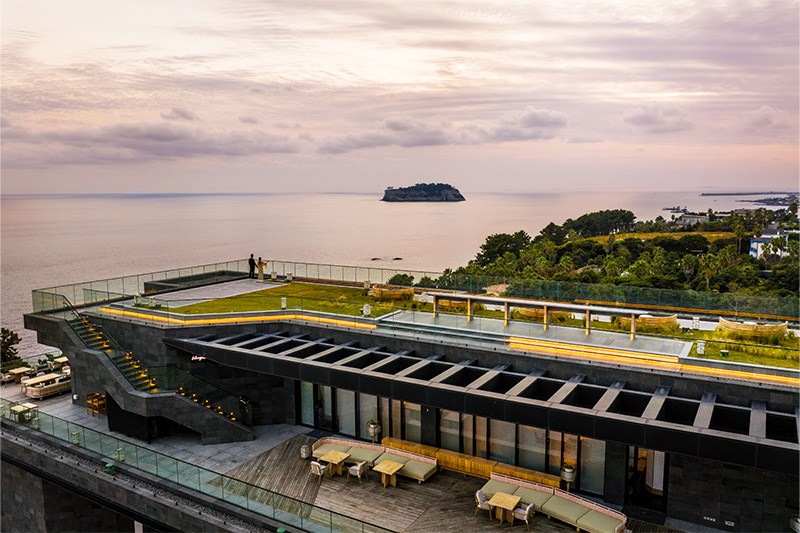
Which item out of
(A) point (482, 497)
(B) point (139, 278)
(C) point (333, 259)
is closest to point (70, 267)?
(C) point (333, 259)

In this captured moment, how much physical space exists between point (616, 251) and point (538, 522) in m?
79.5

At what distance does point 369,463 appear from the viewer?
2030 cm

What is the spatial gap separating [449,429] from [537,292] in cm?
934

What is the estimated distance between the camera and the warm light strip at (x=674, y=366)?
16.9 meters

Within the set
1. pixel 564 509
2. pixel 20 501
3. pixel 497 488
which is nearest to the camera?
pixel 564 509

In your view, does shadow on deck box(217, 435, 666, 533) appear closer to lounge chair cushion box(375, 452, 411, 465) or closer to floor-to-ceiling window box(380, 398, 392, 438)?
lounge chair cushion box(375, 452, 411, 465)

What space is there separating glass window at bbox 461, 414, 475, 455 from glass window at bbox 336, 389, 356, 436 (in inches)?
200

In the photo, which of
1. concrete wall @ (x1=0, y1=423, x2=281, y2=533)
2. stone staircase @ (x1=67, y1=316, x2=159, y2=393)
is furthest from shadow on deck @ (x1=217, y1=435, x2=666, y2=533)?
stone staircase @ (x1=67, y1=316, x2=159, y2=393)

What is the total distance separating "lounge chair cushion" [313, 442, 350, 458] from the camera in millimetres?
21112

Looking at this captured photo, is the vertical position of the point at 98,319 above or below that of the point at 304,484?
above

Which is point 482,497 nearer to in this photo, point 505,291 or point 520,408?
point 520,408

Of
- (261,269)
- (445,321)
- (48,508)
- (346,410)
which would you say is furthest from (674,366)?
(261,269)

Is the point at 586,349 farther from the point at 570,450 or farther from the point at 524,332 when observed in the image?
the point at 570,450

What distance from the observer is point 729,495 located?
54.0ft
